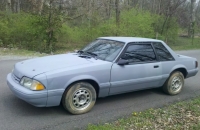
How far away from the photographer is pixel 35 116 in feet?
13.9

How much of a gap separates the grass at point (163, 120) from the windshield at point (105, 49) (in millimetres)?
1345

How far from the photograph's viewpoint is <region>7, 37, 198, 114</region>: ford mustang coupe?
407 centimetres

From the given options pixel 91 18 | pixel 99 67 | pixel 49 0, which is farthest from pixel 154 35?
pixel 99 67

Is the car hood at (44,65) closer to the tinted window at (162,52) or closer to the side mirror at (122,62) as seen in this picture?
the side mirror at (122,62)

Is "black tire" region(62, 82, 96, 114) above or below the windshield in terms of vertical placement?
below

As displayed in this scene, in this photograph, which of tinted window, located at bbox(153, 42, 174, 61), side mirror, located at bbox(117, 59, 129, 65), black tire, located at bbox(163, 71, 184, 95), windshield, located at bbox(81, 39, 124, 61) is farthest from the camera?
black tire, located at bbox(163, 71, 184, 95)

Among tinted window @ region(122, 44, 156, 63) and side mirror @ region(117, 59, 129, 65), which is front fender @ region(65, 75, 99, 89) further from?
tinted window @ region(122, 44, 156, 63)

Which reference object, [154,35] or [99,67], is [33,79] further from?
[154,35]

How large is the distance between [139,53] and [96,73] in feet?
4.47

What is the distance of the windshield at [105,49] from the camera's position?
497 centimetres

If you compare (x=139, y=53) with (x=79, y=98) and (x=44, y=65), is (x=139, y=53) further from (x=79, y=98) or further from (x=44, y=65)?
(x=44, y=65)

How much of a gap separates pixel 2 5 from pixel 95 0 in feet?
29.0

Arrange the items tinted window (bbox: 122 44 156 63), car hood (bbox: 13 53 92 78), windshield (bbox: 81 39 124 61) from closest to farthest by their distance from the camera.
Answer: car hood (bbox: 13 53 92 78), windshield (bbox: 81 39 124 61), tinted window (bbox: 122 44 156 63)

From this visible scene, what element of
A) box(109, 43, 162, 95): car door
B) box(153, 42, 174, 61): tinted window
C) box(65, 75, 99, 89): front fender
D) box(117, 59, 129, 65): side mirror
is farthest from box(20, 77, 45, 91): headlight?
box(153, 42, 174, 61): tinted window
